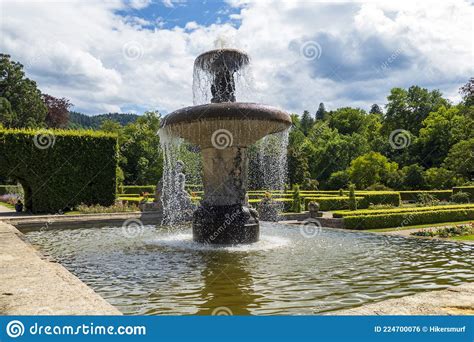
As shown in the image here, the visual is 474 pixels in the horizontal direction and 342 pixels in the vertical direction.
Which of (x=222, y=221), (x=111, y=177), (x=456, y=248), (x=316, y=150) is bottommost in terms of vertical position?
(x=456, y=248)

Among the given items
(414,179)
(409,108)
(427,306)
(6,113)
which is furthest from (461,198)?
(6,113)

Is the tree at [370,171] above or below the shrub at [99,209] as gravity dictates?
above

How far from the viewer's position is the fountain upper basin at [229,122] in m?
9.49

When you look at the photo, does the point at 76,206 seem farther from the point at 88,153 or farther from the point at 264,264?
the point at 264,264

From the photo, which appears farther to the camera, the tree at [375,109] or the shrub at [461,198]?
the tree at [375,109]

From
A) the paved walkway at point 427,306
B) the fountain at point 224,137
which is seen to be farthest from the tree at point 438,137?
the paved walkway at point 427,306

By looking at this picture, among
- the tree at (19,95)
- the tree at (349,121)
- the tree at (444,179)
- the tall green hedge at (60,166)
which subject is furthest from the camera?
the tree at (349,121)

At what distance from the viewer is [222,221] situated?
10.1 m

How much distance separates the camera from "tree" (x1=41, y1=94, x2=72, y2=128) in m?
57.7

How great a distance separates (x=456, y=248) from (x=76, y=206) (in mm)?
18873

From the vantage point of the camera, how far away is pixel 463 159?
3600cm

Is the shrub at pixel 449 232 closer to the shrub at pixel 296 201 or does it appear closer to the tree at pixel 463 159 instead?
the shrub at pixel 296 201

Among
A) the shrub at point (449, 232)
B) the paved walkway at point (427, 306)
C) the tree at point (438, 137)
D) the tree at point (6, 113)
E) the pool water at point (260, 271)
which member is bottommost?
the shrub at point (449, 232)

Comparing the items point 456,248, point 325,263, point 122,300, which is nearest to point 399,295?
point 325,263
